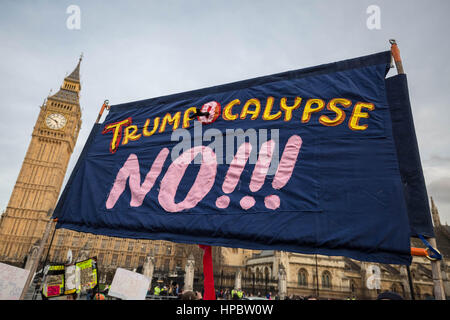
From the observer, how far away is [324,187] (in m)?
2.80

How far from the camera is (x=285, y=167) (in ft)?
10.1

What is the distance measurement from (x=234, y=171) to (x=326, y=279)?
38.5m

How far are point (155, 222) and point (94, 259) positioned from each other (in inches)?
108

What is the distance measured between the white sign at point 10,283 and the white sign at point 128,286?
135 centimetres

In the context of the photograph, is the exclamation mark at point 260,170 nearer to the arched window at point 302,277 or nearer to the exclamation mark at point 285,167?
the exclamation mark at point 285,167

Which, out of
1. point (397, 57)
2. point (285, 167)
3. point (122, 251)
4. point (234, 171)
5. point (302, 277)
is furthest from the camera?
point (122, 251)

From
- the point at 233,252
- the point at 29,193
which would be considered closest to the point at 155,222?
the point at 233,252

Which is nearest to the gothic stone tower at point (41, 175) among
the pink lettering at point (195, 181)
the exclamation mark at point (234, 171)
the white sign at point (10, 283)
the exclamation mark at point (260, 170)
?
the white sign at point (10, 283)

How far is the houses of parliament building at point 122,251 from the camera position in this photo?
1346 inches

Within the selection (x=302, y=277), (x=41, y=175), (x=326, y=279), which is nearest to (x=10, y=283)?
(x=302, y=277)

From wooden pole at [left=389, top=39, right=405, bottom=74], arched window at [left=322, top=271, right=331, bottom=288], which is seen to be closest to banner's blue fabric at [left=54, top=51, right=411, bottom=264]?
wooden pole at [left=389, top=39, right=405, bottom=74]

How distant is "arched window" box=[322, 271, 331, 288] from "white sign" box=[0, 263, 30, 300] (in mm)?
37990

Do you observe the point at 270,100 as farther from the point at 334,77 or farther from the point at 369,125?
the point at 369,125

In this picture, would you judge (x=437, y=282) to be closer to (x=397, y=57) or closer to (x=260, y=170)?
(x=260, y=170)
